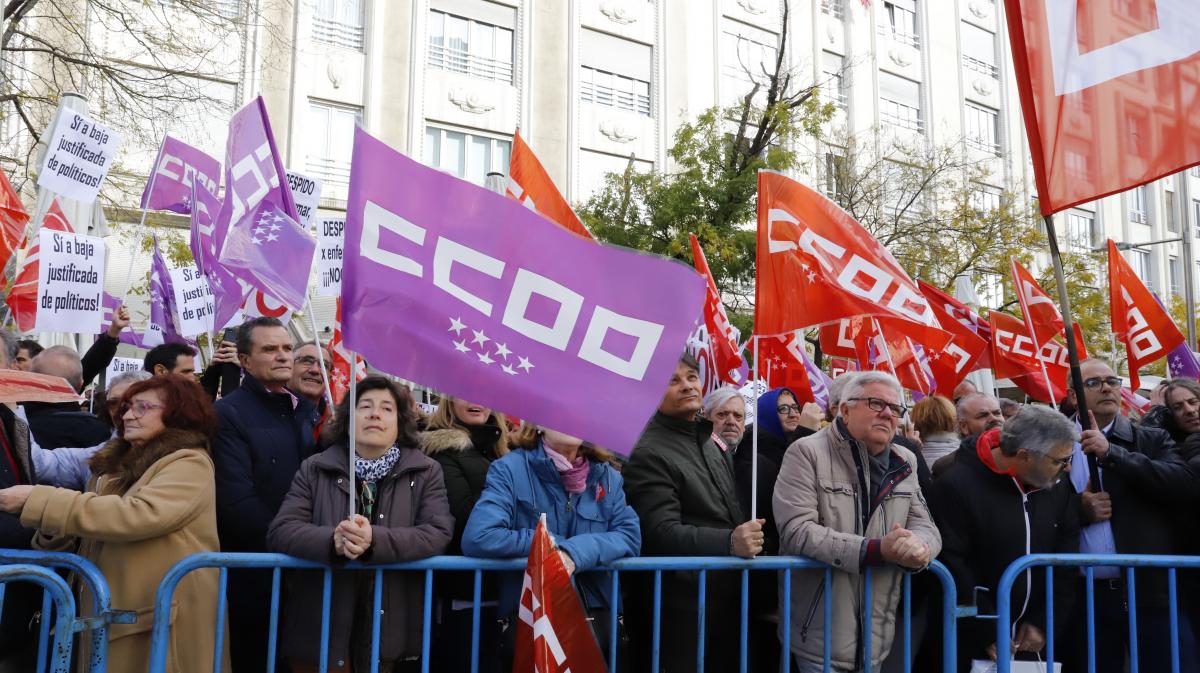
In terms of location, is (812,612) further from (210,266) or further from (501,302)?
(210,266)

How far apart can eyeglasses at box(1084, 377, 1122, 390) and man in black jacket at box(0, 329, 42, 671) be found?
5177mm

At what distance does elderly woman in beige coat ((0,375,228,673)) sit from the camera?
135 inches

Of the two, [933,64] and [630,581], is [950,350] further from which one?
[933,64]

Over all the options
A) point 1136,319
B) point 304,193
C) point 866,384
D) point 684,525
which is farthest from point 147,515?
point 1136,319

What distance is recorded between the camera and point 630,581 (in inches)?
167

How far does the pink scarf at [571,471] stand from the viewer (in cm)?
392

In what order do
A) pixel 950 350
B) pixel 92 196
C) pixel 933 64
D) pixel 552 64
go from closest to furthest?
pixel 92 196 → pixel 950 350 → pixel 552 64 → pixel 933 64

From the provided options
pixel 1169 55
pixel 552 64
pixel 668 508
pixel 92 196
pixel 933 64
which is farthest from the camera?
pixel 933 64

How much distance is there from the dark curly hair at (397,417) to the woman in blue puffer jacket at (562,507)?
1.34 ft

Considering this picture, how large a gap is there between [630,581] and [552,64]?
21.5 meters

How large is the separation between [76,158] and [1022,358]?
813cm

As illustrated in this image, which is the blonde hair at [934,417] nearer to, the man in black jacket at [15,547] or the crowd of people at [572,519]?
Result: the crowd of people at [572,519]

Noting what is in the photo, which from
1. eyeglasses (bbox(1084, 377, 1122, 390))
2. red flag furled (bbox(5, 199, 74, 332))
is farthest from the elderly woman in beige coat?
eyeglasses (bbox(1084, 377, 1122, 390))

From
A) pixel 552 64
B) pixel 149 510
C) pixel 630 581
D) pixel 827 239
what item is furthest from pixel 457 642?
pixel 552 64
